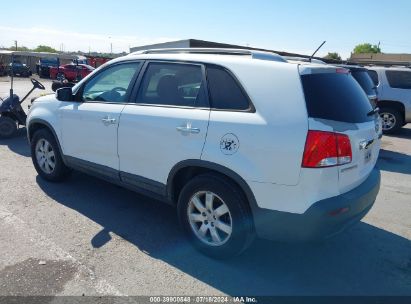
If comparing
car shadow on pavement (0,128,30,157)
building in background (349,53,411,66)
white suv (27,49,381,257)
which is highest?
building in background (349,53,411,66)

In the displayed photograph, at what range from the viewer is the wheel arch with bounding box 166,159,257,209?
9.80ft

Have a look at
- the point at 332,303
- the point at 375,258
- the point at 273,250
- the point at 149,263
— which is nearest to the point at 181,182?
the point at 149,263

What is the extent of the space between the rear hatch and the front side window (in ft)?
6.46

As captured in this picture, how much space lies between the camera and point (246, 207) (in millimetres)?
3059

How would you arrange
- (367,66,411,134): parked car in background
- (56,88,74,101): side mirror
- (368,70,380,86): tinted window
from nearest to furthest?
1. (56,88,74,101): side mirror
2. (367,66,411,134): parked car in background
3. (368,70,380,86): tinted window

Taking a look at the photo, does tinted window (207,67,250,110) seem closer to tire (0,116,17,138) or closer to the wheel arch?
the wheel arch

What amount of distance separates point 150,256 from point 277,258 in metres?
1.20

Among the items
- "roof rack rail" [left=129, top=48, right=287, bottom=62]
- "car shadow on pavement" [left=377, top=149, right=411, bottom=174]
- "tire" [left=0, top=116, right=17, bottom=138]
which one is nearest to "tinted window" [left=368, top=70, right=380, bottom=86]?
"car shadow on pavement" [left=377, top=149, right=411, bottom=174]

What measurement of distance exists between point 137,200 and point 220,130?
211cm

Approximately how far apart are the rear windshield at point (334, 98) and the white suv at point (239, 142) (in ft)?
0.04

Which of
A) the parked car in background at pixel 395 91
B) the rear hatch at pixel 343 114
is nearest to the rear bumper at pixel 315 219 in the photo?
the rear hatch at pixel 343 114

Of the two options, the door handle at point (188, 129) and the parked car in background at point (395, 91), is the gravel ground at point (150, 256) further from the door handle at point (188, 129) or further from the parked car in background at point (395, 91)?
the parked car in background at point (395, 91)

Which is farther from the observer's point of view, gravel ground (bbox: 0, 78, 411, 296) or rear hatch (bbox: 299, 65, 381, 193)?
gravel ground (bbox: 0, 78, 411, 296)

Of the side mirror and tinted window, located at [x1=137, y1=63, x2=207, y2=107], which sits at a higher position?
tinted window, located at [x1=137, y1=63, x2=207, y2=107]
